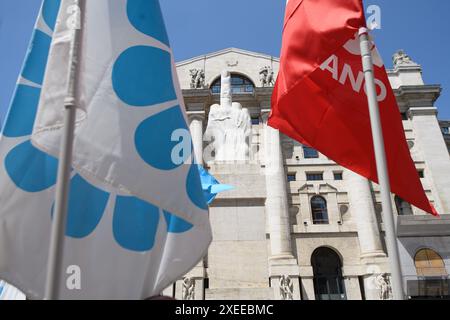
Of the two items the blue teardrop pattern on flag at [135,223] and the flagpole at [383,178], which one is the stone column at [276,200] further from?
the blue teardrop pattern on flag at [135,223]

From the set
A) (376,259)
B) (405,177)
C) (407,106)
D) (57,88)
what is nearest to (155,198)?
(57,88)

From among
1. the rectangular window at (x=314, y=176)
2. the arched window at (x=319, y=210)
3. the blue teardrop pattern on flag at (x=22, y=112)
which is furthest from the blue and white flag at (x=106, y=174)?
the rectangular window at (x=314, y=176)

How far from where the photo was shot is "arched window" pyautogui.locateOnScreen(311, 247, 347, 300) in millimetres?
28156

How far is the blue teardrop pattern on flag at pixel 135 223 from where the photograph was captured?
5711 millimetres

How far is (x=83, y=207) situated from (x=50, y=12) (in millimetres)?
3549

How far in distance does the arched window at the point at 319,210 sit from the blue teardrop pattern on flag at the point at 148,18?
87.1ft

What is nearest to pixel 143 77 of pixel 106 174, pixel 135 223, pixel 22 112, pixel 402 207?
pixel 106 174

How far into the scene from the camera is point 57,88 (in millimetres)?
5465

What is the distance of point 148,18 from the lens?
6.58m

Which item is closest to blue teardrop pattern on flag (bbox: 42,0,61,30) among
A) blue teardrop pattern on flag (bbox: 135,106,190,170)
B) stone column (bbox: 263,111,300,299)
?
blue teardrop pattern on flag (bbox: 135,106,190,170)

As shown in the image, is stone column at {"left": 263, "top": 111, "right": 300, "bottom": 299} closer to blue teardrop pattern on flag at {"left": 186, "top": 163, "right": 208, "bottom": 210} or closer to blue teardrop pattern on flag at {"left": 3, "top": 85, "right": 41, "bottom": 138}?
blue teardrop pattern on flag at {"left": 186, "top": 163, "right": 208, "bottom": 210}

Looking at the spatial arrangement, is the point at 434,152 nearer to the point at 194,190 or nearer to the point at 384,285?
the point at 384,285
